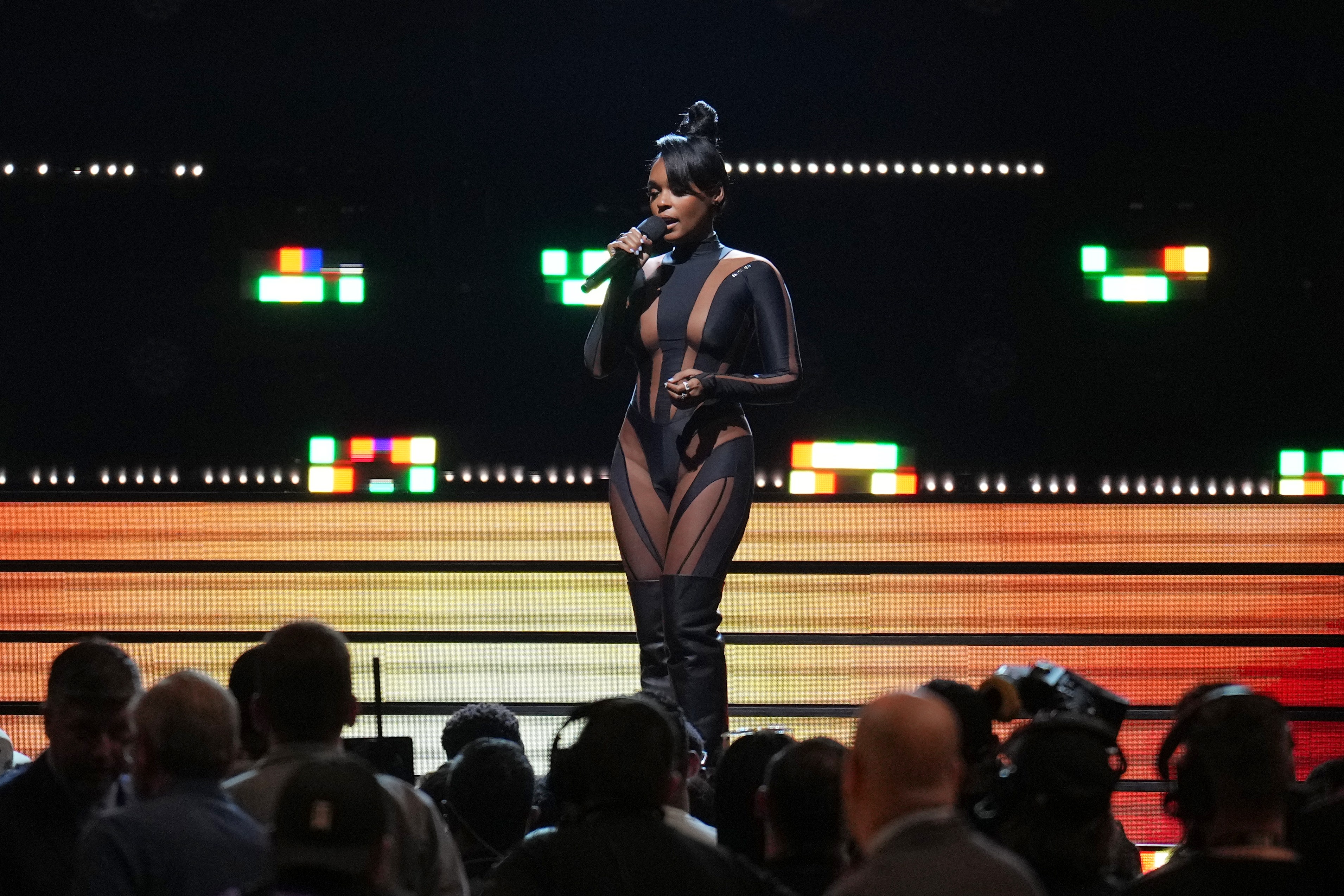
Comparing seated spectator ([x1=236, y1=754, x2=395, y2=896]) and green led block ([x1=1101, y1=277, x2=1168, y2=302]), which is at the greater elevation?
green led block ([x1=1101, y1=277, x2=1168, y2=302])

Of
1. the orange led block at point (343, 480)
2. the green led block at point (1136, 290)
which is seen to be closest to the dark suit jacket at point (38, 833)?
the orange led block at point (343, 480)

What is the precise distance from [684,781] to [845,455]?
3.96 metres

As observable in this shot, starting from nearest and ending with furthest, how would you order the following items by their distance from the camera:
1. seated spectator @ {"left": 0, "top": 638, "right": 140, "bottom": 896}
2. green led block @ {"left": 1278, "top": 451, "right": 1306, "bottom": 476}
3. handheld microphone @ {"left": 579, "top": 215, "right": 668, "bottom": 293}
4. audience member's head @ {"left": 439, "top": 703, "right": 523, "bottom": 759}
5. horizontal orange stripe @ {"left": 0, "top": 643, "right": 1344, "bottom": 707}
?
1. seated spectator @ {"left": 0, "top": 638, "right": 140, "bottom": 896}
2. audience member's head @ {"left": 439, "top": 703, "right": 523, "bottom": 759}
3. handheld microphone @ {"left": 579, "top": 215, "right": 668, "bottom": 293}
4. horizontal orange stripe @ {"left": 0, "top": 643, "right": 1344, "bottom": 707}
5. green led block @ {"left": 1278, "top": 451, "right": 1306, "bottom": 476}

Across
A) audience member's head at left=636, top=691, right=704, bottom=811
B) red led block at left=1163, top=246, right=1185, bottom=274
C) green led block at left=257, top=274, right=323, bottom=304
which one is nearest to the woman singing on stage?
audience member's head at left=636, top=691, right=704, bottom=811

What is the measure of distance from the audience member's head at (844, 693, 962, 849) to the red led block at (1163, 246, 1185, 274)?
17.7ft

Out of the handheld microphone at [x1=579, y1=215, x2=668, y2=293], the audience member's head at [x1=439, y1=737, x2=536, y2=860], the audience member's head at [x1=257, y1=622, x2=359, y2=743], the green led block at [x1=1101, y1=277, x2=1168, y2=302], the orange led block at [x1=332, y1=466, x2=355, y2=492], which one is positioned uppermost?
the green led block at [x1=1101, y1=277, x2=1168, y2=302]

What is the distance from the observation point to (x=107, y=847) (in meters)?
2.16

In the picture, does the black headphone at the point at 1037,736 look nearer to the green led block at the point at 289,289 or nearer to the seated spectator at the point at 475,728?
the seated spectator at the point at 475,728

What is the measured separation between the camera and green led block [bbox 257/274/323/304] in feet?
22.7

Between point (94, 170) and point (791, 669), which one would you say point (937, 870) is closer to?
point (791, 669)

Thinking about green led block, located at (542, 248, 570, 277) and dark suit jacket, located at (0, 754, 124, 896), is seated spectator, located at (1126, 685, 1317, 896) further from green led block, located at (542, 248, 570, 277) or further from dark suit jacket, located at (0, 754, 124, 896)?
green led block, located at (542, 248, 570, 277)

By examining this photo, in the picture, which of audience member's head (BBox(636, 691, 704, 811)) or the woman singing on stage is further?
the woman singing on stage

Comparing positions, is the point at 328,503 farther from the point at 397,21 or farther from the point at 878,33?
the point at 878,33

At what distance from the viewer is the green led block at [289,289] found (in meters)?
6.93
